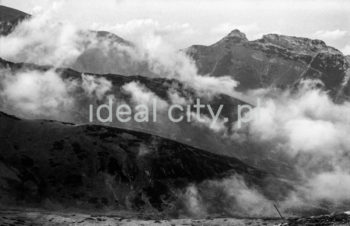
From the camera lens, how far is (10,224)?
19975 cm

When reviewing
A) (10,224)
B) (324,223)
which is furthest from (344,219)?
(10,224)

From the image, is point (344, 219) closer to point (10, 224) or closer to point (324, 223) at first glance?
point (324, 223)

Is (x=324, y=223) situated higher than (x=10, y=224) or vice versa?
(x=324, y=223)

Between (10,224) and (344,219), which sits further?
(10,224)

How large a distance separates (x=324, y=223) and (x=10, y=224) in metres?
120

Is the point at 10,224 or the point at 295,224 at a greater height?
the point at 295,224

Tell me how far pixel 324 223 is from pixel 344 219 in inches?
244

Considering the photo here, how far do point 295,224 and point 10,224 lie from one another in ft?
371

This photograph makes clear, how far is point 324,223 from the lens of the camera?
456ft

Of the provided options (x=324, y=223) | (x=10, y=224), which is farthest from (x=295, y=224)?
(x=10, y=224)

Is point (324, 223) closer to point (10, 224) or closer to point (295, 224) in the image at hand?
point (295, 224)

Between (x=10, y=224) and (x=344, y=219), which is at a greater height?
(x=344, y=219)

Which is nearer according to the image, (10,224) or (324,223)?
(324,223)
